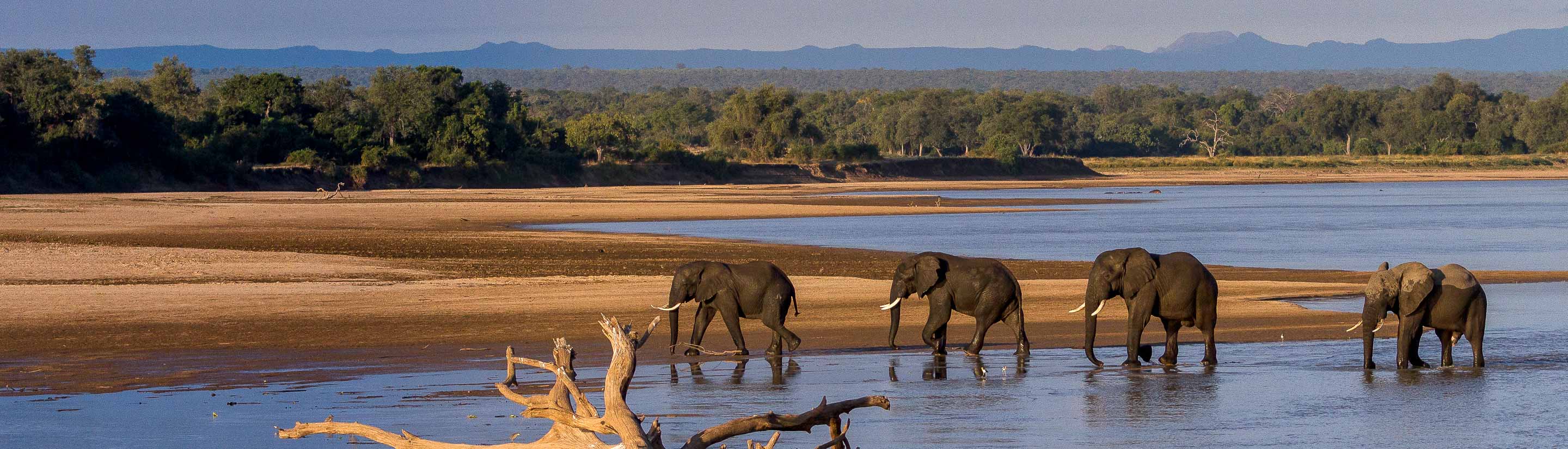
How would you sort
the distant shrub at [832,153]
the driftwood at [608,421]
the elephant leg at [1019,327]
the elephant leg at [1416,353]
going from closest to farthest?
1. the driftwood at [608,421]
2. the elephant leg at [1416,353]
3. the elephant leg at [1019,327]
4. the distant shrub at [832,153]

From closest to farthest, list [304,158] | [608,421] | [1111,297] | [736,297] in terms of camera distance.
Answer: [608,421] < [1111,297] < [736,297] < [304,158]

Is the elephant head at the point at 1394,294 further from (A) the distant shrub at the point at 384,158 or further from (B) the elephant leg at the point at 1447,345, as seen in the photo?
(A) the distant shrub at the point at 384,158

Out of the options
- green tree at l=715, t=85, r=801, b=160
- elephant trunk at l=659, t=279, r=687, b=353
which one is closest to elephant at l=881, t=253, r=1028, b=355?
elephant trunk at l=659, t=279, r=687, b=353

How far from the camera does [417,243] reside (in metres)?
32.1

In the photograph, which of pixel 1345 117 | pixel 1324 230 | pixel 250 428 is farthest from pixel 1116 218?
pixel 1345 117

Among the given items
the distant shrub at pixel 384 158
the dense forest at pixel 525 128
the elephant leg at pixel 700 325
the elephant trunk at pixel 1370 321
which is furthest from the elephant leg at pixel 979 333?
the distant shrub at pixel 384 158

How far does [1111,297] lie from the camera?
15.0 metres

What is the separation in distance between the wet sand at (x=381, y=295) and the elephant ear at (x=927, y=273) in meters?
1.13

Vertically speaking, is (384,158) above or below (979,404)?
below

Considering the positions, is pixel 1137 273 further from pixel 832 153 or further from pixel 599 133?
pixel 832 153

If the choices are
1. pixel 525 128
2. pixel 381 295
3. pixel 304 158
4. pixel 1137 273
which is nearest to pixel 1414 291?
pixel 1137 273

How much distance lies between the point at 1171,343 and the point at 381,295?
10361 mm

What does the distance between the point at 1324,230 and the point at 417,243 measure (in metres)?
21.1

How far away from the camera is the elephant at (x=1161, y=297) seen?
1464 centimetres
